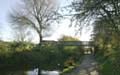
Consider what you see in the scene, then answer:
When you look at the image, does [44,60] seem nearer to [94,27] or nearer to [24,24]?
[24,24]

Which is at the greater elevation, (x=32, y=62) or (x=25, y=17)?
(x=25, y=17)

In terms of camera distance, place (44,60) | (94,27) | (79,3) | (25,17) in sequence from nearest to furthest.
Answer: (79,3)
(94,27)
(44,60)
(25,17)

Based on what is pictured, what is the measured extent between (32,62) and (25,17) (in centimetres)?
1167

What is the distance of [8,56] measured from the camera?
34.2 metres

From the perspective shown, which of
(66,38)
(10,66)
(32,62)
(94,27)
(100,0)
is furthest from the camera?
(66,38)

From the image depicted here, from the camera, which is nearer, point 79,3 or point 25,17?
point 79,3

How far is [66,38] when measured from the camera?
252 ft

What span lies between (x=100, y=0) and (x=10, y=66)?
27008 millimetres

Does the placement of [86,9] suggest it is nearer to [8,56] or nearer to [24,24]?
[8,56]

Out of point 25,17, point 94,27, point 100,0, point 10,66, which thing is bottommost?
point 10,66

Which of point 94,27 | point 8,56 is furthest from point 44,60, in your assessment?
point 94,27

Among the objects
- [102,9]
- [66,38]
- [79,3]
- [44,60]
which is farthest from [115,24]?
[66,38]

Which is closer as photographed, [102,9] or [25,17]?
[102,9]

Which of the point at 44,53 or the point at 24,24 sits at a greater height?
the point at 24,24
